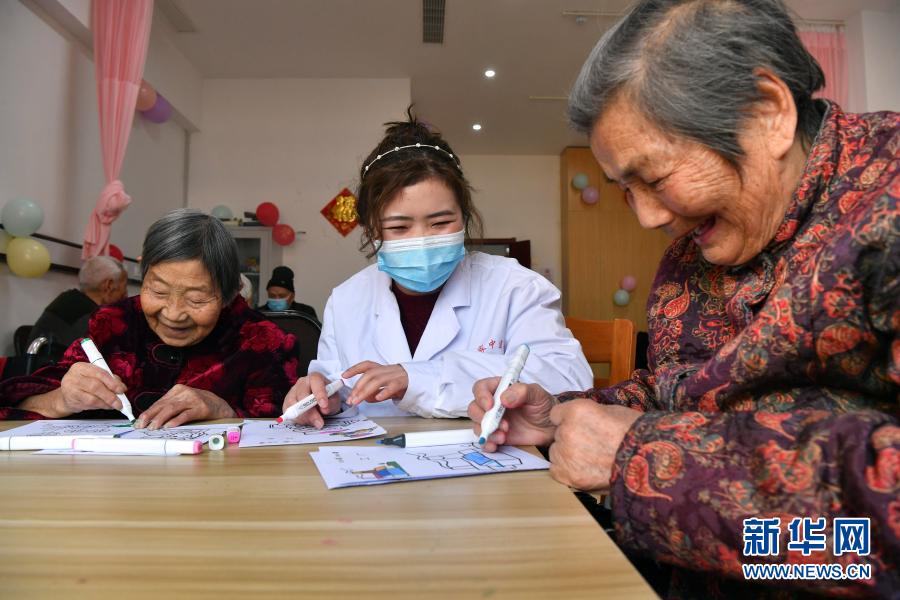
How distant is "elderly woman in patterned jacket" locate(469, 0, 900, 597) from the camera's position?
66 cm

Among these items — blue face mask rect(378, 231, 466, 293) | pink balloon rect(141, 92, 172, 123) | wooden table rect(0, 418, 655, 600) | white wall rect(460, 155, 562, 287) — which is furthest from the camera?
white wall rect(460, 155, 562, 287)

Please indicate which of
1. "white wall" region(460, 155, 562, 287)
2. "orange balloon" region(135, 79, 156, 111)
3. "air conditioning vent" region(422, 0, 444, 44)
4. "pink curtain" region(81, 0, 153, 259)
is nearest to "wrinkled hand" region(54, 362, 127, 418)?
"pink curtain" region(81, 0, 153, 259)

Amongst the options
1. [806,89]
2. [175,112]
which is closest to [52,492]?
[806,89]

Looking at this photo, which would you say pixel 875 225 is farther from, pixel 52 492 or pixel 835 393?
pixel 52 492

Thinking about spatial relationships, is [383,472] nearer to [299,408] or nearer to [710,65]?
[299,408]

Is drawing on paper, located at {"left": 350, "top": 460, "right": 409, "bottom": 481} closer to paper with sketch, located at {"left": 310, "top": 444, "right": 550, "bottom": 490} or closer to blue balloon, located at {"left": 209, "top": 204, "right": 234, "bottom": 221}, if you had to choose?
paper with sketch, located at {"left": 310, "top": 444, "right": 550, "bottom": 490}

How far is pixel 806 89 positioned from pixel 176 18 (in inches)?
251

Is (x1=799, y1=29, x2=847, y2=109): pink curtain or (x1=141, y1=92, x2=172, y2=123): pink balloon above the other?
(x1=799, y1=29, x2=847, y2=109): pink curtain

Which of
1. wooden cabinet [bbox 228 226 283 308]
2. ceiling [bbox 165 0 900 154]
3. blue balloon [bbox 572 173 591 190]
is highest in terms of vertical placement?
ceiling [bbox 165 0 900 154]

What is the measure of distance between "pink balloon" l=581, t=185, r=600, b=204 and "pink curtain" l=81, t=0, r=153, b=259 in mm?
6897

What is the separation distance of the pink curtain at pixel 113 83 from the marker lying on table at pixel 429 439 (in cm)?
436

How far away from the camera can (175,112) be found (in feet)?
21.2

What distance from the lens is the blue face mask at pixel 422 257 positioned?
1838 mm

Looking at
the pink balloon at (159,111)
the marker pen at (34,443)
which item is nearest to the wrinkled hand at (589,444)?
the marker pen at (34,443)
